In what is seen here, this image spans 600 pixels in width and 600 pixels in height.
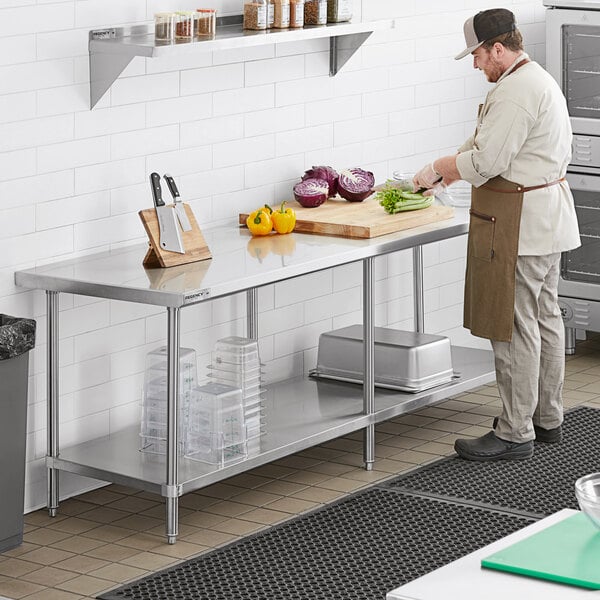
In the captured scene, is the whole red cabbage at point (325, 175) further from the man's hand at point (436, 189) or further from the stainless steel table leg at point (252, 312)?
the stainless steel table leg at point (252, 312)

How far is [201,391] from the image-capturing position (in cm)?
522

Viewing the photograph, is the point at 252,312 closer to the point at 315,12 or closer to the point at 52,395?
the point at 52,395

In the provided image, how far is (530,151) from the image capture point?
5516 millimetres

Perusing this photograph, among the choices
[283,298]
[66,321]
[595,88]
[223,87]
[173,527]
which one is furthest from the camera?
[595,88]

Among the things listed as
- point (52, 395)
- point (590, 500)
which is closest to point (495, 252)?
point (52, 395)

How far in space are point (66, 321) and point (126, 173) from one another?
63 cm

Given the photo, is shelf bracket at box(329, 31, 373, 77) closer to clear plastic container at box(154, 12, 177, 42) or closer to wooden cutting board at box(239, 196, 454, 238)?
wooden cutting board at box(239, 196, 454, 238)

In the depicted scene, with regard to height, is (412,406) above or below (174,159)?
below

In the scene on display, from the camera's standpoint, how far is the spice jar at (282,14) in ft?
18.6

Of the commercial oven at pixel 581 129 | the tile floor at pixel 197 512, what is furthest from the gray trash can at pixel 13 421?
the commercial oven at pixel 581 129

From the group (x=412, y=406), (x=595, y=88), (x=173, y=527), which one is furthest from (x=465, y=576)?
(x=595, y=88)

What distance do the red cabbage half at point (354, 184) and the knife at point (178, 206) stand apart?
44.0 inches

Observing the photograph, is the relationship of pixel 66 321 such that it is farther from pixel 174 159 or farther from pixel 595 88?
pixel 595 88

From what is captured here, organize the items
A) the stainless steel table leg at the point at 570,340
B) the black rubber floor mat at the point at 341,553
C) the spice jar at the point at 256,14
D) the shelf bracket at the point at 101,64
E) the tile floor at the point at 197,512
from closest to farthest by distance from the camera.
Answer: the black rubber floor mat at the point at 341,553, the tile floor at the point at 197,512, the shelf bracket at the point at 101,64, the spice jar at the point at 256,14, the stainless steel table leg at the point at 570,340
